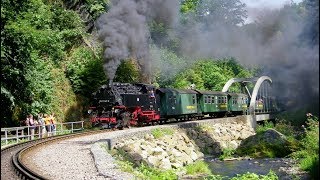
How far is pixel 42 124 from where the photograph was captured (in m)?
21.6

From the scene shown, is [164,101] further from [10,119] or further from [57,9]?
[57,9]

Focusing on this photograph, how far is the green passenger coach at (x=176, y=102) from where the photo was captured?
2716 centimetres

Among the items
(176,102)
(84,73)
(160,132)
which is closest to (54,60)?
(84,73)

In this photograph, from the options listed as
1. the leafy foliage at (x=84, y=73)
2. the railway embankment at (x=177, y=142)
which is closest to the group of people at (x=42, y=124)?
the railway embankment at (x=177, y=142)

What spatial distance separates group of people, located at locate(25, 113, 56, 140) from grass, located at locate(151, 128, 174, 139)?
18.2ft

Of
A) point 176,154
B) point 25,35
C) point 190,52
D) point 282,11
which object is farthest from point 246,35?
point 190,52

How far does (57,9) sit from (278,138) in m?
19.1

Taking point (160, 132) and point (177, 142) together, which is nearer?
point (160, 132)

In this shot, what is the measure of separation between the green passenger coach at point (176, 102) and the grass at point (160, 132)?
367 centimetres

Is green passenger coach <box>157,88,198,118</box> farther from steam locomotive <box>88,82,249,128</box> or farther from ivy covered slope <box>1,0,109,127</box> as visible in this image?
ivy covered slope <box>1,0,109,127</box>

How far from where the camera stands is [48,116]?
23062 mm

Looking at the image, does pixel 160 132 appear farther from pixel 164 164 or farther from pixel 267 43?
pixel 267 43

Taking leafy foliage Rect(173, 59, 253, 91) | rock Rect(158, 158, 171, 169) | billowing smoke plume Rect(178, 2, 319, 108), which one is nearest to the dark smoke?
billowing smoke plume Rect(178, 2, 319, 108)

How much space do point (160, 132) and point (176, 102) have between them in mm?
6175
